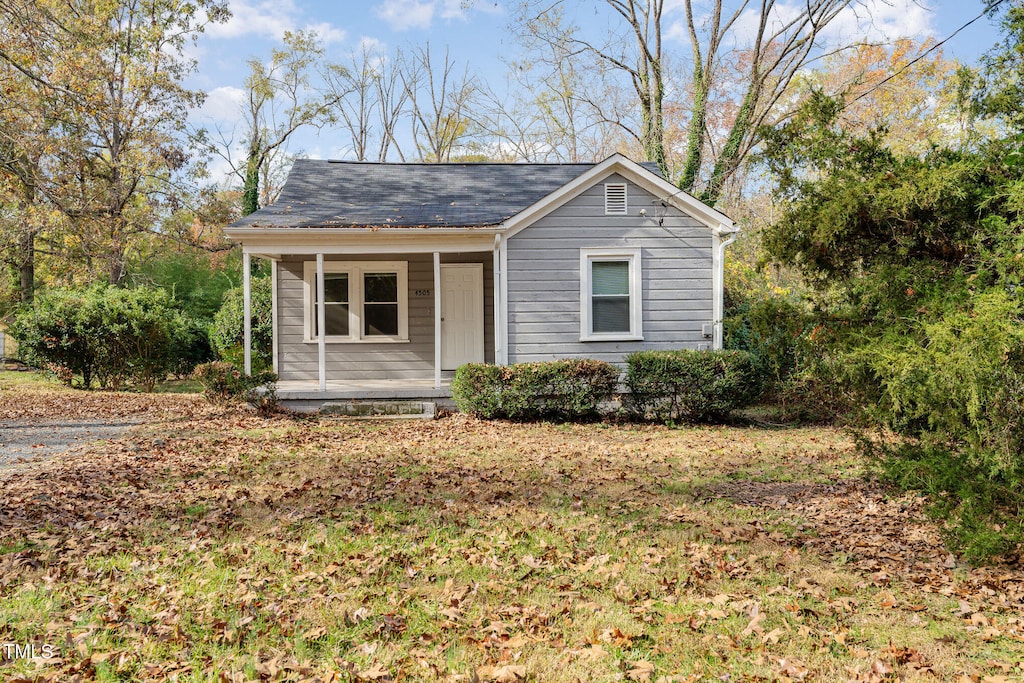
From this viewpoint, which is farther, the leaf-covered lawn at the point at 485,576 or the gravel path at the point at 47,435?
the gravel path at the point at 47,435

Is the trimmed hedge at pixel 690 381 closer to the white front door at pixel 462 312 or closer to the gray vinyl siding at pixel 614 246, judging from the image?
the gray vinyl siding at pixel 614 246

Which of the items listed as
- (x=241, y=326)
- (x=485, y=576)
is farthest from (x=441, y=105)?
(x=485, y=576)

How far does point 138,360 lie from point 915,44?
24.7m

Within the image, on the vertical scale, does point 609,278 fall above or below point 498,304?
above

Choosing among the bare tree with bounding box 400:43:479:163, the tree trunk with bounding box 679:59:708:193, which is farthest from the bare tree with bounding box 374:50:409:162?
the tree trunk with bounding box 679:59:708:193

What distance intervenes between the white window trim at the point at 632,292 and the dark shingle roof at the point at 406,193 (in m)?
1.58

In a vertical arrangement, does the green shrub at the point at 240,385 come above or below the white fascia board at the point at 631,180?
below

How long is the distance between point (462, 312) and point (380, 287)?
1683mm

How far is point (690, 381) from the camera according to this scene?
1086cm

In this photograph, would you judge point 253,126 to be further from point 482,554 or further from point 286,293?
point 482,554

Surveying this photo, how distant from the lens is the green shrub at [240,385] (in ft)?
38.0

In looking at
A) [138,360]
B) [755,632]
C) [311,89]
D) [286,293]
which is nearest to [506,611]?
[755,632]

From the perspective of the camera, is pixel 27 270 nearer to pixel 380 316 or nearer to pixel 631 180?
pixel 380 316

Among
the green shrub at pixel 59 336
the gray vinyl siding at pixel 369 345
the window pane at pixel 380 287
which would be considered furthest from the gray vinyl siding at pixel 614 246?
the green shrub at pixel 59 336
